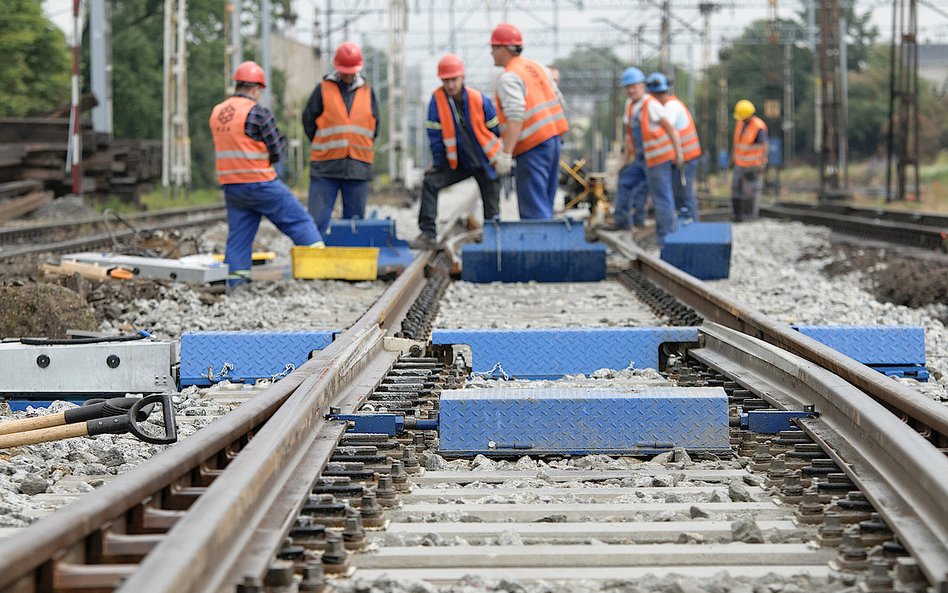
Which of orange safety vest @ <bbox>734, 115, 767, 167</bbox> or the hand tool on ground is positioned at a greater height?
orange safety vest @ <bbox>734, 115, 767, 167</bbox>

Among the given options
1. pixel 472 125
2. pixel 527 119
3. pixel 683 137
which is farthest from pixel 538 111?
pixel 683 137

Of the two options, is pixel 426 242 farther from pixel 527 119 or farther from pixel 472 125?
pixel 527 119

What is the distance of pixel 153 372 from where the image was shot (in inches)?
222

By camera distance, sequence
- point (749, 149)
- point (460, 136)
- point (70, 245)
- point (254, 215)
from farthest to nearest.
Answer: point (749, 149) < point (70, 245) < point (460, 136) < point (254, 215)

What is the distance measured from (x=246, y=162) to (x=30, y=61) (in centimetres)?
3686

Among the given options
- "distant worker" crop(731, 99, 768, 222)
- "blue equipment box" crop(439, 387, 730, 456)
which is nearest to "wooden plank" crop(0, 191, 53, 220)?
"distant worker" crop(731, 99, 768, 222)

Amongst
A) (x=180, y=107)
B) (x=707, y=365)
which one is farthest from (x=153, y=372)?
(x=180, y=107)

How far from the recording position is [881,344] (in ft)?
20.2

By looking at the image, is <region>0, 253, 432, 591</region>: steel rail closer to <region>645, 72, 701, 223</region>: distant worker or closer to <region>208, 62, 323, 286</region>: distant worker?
<region>208, 62, 323, 286</region>: distant worker

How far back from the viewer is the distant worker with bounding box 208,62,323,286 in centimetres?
1039

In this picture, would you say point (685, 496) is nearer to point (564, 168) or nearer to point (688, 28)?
point (564, 168)

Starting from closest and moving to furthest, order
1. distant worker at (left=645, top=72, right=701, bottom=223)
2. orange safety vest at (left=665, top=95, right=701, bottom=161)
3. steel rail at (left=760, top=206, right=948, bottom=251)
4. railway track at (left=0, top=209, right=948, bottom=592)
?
railway track at (left=0, top=209, right=948, bottom=592) < distant worker at (left=645, top=72, right=701, bottom=223) < steel rail at (left=760, top=206, right=948, bottom=251) < orange safety vest at (left=665, top=95, right=701, bottom=161)

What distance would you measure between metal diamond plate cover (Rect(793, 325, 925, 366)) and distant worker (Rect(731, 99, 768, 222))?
15.9 metres

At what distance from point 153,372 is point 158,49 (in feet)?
148
